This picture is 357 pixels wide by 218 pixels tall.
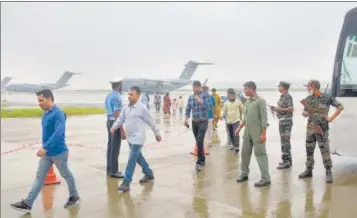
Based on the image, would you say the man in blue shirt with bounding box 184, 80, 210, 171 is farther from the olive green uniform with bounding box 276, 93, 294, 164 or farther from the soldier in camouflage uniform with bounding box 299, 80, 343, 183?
the soldier in camouflage uniform with bounding box 299, 80, 343, 183

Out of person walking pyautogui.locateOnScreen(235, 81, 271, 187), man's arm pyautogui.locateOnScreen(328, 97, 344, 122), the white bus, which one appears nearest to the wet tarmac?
person walking pyautogui.locateOnScreen(235, 81, 271, 187)

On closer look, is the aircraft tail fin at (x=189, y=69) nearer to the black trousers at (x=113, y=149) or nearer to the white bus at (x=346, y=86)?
the white bus at (x=346, y=86)

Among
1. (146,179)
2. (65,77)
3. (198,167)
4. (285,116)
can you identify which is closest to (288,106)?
(285,116)

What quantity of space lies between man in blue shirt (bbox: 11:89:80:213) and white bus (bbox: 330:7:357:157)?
4.67 m

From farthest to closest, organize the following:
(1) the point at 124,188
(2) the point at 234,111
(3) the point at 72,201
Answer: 1. (2) the point at 234,111
2. (1) the point at 124,188
3. (3) the point at 72,201

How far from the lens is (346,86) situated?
6941mm

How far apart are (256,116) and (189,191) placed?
5.18 ft

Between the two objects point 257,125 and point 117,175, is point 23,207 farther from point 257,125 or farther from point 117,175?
point 257,125

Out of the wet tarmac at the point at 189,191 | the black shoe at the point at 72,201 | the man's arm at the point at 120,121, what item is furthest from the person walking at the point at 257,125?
the black shoe at the point at 72,201

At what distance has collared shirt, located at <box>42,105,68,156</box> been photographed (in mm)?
5145

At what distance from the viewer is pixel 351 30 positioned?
275 inches

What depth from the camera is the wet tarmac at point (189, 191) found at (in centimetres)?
514

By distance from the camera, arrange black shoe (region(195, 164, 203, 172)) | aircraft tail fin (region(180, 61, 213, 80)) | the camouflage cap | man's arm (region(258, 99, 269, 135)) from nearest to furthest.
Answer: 1. man's arm (region(258, 99, 269, 135))
2. the camouflage cap
3. black shoe (region(195, 164, 203, 172))
4. aircraft tail fin (region(180, 61, 213, 80))

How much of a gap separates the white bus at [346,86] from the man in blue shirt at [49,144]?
15.3ft
